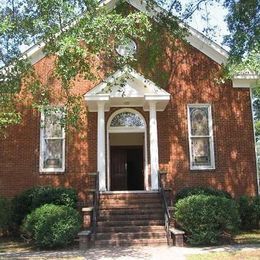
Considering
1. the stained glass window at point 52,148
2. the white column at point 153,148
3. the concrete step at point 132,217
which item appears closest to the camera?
the concrete step at point 132,217

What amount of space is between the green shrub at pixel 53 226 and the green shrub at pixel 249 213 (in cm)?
628

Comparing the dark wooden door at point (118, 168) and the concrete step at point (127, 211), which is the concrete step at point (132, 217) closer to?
the concrete step at point (127, 211)

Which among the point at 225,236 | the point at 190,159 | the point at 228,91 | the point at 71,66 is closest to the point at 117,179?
the point at 190,159

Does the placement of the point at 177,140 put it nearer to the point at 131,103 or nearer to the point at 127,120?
the point at 127,120

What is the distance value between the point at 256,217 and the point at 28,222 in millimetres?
7856

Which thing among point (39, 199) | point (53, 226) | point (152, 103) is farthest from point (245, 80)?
point (53, 226)

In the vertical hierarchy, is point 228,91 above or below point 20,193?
above

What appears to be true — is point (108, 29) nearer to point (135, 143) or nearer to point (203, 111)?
point (203, 111)

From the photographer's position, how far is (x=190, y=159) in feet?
57.7

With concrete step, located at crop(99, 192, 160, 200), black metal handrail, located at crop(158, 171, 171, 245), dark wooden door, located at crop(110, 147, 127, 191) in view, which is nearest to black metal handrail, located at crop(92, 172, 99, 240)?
concrete step, located at crop(99, 192, 160, 200)

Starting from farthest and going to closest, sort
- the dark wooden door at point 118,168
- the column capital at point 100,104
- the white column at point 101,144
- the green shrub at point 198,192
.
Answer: the dark wooden door at point 118,168 → the column capital at point 100,104 → the white column at point 101,144 → the green shrub at point 198,192

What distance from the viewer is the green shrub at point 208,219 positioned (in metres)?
12.4

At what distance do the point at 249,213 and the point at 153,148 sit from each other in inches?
161

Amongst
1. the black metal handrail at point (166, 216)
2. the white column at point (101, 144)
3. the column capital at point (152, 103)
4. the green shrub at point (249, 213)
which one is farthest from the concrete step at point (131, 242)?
the column capital at point (152, 103)
